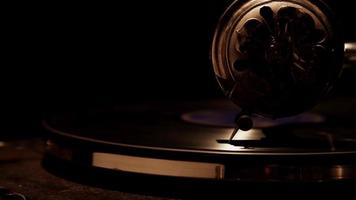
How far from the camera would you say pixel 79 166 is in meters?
1.66

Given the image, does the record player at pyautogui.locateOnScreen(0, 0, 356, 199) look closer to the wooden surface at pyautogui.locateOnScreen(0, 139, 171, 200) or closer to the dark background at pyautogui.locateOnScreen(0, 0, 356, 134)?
the wooden surface at pyautogui.locateOnScreen(0, 139, 171, 200)

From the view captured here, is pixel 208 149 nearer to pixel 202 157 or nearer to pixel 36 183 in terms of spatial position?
pixel 202 157

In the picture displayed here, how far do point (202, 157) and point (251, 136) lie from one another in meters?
0.30

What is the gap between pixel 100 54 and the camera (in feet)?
10.1

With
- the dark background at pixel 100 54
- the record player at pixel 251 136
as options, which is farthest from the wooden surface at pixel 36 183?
the dark background at pixel 100 54

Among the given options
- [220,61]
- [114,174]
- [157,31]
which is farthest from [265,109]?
[157,31]

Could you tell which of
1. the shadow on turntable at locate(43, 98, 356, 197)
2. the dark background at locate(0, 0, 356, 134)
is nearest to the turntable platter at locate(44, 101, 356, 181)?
the shadow on turntable at locate(43, 98, 356, 197)

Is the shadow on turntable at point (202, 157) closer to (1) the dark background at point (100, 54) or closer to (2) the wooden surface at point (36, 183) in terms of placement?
(2) the wooden surface at point (36, 183)

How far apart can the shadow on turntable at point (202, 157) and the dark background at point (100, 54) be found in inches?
38.6

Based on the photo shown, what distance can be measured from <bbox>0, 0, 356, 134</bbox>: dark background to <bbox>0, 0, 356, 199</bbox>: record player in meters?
1.05

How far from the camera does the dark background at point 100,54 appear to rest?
2883mm

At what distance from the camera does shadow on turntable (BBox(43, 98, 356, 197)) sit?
1.43 metres

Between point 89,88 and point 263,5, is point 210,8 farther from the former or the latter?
point 263,5

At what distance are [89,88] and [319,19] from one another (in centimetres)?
173
